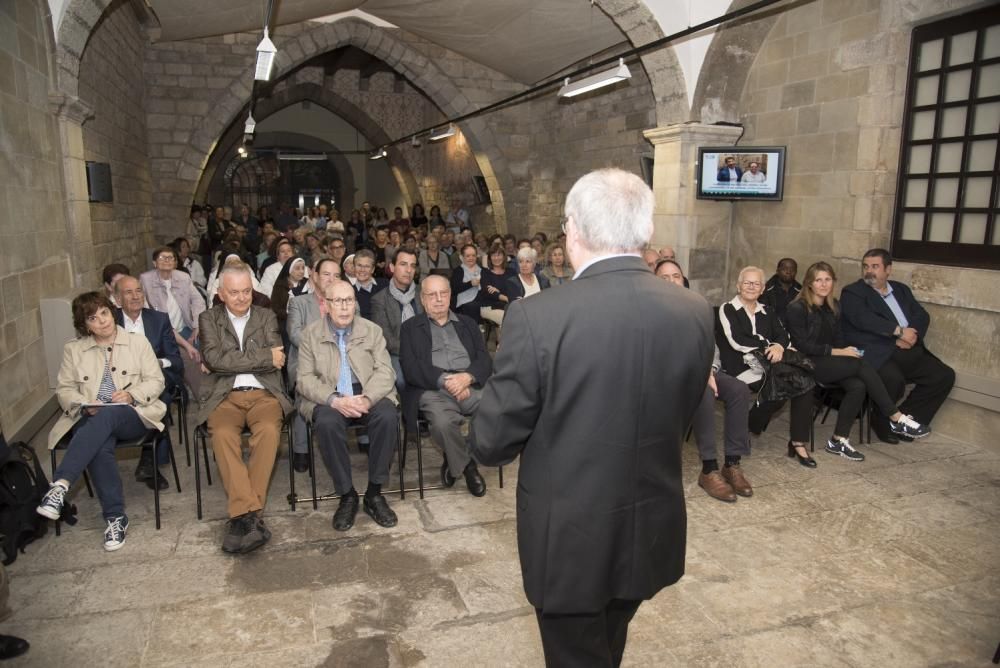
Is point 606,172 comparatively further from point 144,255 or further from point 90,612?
point 144,255

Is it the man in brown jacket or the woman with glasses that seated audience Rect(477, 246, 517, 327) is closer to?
the woman with glasses

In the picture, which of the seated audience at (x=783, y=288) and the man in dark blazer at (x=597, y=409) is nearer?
the man in dark blazer at (x=597, y=409)

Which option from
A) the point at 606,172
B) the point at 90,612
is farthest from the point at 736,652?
the point at 90,612

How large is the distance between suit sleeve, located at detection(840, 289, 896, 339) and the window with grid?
78cm

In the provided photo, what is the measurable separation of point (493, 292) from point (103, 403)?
365 cm

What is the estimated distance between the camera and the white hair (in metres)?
1.42

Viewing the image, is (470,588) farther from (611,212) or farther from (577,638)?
(611,212)

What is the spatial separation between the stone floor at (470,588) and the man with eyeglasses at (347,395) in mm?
204

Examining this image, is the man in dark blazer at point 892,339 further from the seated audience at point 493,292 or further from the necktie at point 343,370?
the necktie at point 343,370

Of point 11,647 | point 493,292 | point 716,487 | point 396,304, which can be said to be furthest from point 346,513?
point 493,292

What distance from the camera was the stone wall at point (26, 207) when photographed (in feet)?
13.2

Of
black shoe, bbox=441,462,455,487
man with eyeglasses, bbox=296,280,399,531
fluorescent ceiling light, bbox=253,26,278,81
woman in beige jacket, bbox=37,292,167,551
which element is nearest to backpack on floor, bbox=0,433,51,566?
woman in beige jacket, bbox=37,292,167,551

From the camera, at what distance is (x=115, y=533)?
3.12 metres

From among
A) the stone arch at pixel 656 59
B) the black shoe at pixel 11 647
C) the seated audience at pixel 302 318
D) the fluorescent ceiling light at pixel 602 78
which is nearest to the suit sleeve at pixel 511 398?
the black shoe at pixel 11 647
